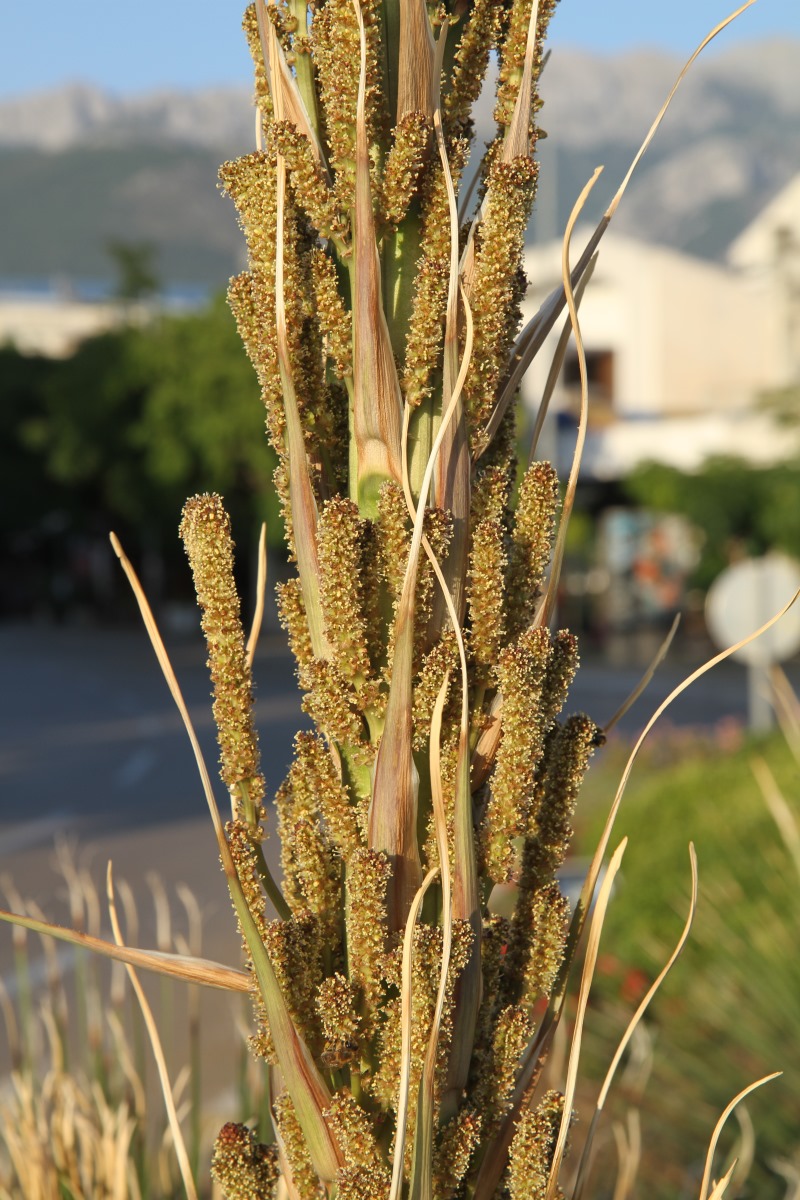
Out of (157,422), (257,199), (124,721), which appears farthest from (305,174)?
(157,422)

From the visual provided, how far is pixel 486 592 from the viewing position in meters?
1.33

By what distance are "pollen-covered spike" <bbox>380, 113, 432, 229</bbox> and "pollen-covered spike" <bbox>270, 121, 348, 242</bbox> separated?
5 centimetres

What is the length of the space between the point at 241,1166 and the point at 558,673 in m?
0.53

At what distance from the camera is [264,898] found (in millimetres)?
1316

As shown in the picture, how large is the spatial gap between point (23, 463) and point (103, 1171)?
4110 cm

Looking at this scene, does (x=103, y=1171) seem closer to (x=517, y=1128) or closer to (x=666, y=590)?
(x=517, y=1128)

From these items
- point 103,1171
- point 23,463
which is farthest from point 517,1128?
point 23,463

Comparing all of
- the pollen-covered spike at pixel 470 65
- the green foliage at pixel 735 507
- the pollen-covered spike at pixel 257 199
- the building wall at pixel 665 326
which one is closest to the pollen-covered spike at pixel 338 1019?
the pollen-covered spike at pixel 257 199

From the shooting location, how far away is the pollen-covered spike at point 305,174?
133 centimetres

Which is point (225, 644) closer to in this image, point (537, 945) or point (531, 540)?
point (531, 540)

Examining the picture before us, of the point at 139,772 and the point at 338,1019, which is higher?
the point at 338,1019

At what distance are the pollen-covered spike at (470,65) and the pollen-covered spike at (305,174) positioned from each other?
14cm

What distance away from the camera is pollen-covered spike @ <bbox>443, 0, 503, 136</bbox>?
1.39 m

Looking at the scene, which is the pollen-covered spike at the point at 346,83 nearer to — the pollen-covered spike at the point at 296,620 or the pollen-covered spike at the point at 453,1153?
the pollen-covered spike at the point at 296,620
